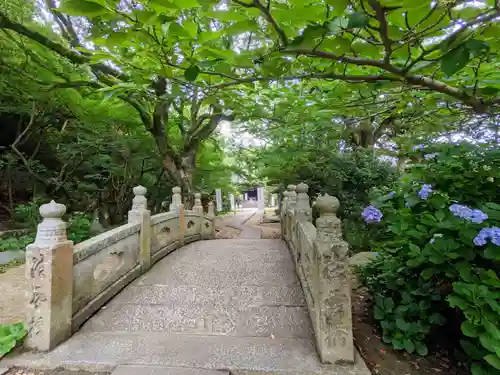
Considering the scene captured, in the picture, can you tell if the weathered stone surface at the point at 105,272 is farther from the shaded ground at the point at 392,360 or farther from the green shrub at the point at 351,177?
the green shrub at the point at 351,177

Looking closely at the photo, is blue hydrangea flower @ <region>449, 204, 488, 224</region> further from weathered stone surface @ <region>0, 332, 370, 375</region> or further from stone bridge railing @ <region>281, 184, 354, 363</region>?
weathered stone surface @ <region>0, 332, 370, 375</region>

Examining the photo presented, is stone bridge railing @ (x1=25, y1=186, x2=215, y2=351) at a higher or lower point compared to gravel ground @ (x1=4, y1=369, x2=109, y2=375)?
higher

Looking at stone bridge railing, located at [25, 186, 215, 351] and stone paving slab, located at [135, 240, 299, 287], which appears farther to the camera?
stone paving slab, located at [135, 240, 299, 287]

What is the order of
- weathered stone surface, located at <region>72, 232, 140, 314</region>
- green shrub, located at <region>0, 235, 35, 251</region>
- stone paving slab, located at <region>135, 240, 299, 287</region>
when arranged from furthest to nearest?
1. green shrub, located at <region>0, 235, 35, 251</region>
2. stone paving slab, located at <region>135, 240, 299, 287</region>
3. weathered stone surface, located at <region>72, 232, 140, 314</region>

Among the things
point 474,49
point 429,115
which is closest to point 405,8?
point 474,49

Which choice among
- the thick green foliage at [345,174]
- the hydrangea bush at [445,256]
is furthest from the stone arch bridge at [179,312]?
the thick green foliage at [345,174]

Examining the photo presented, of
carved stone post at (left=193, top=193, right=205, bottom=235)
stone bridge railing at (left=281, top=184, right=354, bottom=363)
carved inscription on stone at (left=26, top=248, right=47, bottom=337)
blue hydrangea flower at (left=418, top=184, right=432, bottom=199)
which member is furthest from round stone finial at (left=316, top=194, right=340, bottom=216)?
carved stone post at (left=193, top=193, right=205, bottom=235)

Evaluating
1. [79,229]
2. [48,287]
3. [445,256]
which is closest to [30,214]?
[79,229]

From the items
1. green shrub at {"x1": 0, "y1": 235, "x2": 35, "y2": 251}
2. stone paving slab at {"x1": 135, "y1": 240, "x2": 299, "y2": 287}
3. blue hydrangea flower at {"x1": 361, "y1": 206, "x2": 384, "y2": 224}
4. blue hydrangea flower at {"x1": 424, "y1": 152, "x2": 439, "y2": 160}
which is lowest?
stone paving slab at {"x1": 135, "y1": 240, "x2": 299, "y2": 287}

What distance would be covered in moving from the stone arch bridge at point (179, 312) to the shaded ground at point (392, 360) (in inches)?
9.3

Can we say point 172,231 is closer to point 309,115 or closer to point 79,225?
point 79,225

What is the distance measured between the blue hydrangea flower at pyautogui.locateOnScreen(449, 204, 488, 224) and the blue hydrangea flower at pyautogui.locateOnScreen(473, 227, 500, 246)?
72mm

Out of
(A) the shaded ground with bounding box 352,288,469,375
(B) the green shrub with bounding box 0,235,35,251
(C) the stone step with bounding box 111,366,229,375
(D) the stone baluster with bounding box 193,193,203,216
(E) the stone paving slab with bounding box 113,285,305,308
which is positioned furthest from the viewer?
(D) the stone baluster with bounding box 193,193,203,216

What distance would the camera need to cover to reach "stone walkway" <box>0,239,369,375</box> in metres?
2.33
